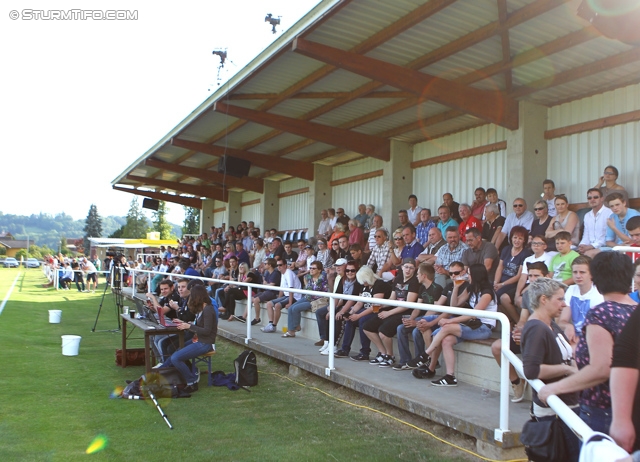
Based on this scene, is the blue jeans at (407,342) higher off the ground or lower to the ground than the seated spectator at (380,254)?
lower

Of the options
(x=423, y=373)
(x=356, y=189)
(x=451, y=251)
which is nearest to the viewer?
(x=423, y=373)

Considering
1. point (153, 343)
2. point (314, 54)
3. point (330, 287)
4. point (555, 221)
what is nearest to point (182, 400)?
point (153, 343)

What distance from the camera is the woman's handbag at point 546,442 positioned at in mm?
2688

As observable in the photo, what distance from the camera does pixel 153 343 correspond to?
8.12 meters

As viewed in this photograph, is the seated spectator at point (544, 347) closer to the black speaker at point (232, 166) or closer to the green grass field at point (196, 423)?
the green grass field at point (196, 423)

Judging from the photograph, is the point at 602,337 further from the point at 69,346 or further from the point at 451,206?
the point at 451,206

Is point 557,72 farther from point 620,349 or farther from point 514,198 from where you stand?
Answer: point 620,349

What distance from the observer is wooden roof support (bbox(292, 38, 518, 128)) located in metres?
8.32

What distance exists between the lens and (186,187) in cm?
2273

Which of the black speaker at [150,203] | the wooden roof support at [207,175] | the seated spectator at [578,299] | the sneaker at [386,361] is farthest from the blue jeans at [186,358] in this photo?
the black speaker at [150,203]

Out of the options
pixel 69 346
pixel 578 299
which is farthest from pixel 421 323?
pixel 69 346

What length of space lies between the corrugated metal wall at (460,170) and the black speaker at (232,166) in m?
5.12

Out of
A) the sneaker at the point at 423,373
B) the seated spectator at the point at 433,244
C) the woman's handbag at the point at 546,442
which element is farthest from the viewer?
the seated spectator at the point at 433,244

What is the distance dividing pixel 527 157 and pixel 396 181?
404 centimetres
